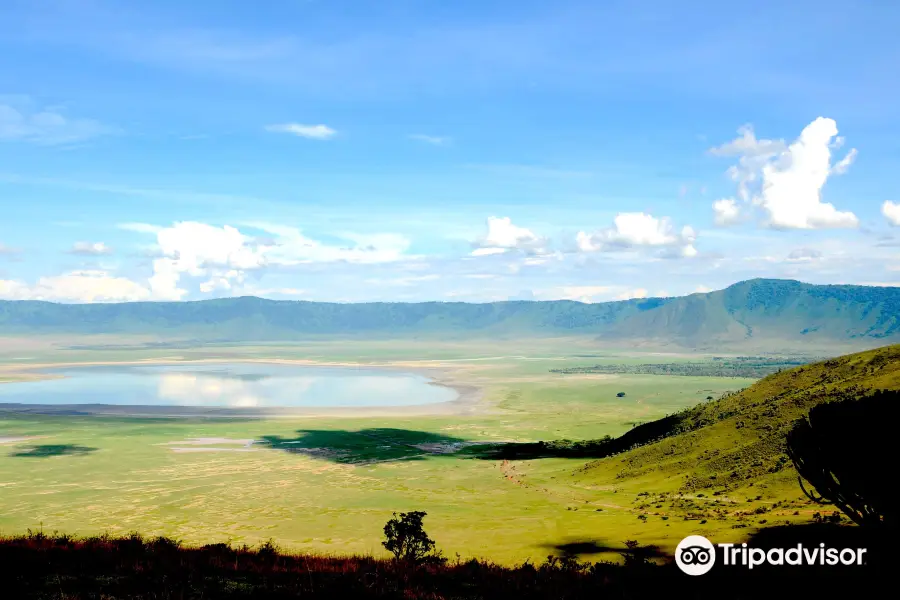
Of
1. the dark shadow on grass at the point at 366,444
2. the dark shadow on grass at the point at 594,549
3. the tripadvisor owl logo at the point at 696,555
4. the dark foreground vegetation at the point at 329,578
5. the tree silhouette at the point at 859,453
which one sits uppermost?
the tree silhouette at the point at 859,453

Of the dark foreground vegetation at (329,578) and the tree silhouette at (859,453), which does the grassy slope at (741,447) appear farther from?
A: the dark foreground vegetation at (329,578)

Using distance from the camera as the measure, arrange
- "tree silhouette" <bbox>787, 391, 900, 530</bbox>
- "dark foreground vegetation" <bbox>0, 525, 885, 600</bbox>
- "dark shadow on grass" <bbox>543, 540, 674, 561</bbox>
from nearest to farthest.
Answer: "dark foreground vegetation" <bbox>0, 525, 885, 600</bbox> → "tree silhouette" <bbox>787, 391, 900, 530</bbox> → "dark shadow on grass" <bbox>543, 540, 674, 561</bbox>

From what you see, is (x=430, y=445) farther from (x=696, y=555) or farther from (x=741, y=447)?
(x=696, y=555)

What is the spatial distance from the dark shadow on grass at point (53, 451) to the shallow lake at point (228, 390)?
40.7 metres

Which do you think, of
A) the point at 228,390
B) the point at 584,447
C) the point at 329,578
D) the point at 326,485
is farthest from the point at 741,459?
Answer: the point at 228,390

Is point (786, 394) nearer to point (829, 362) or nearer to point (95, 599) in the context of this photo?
point (829, 362)

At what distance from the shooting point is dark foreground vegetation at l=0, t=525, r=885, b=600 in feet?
55.1

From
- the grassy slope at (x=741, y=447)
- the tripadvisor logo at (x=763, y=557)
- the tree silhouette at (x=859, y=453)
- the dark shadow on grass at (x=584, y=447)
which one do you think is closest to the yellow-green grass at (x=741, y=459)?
the grassy slope at (x=741, y=447)

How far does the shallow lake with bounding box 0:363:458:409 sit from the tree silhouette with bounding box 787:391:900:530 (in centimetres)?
10922

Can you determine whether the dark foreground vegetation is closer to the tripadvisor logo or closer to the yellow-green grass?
the tripadvisor logo

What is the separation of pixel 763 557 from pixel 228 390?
5558 inches

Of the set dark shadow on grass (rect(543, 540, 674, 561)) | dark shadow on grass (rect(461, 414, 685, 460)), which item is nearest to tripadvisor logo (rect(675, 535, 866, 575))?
dark shadow on grass (rect(543, 540, 674, 561))

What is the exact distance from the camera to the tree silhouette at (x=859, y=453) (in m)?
20.8

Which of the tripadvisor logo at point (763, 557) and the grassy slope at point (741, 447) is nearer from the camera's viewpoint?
the tripadvisor logo at point (763, 557)
